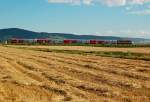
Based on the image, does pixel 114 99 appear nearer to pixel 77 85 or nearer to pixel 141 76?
pixel 77 85

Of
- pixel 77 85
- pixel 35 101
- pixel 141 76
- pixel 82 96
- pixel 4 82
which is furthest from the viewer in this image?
pixel 141 76

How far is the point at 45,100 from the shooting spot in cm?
1563

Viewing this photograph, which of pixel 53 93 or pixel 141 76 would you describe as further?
pixel 141 76

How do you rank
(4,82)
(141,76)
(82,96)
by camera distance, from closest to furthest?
(82,96)
(4,82)
(141,76)


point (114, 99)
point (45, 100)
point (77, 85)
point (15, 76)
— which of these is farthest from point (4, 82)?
point (114, 99)

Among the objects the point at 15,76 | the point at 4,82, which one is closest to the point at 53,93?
the point at 4,82

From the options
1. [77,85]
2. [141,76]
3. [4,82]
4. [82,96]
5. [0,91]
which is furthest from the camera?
[141,76]

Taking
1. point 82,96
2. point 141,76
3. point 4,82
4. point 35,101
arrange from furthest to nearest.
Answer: point 141,76
point 4,82
point 82,96
point 35,101

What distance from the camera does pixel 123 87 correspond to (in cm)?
1848

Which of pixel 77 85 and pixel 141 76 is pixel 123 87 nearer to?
pixel 77 85

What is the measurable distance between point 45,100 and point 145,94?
3.94 meters

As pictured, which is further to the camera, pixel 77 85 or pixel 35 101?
pixel 77 85

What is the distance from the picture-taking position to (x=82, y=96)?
1638cm

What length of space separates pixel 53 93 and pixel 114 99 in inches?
102
